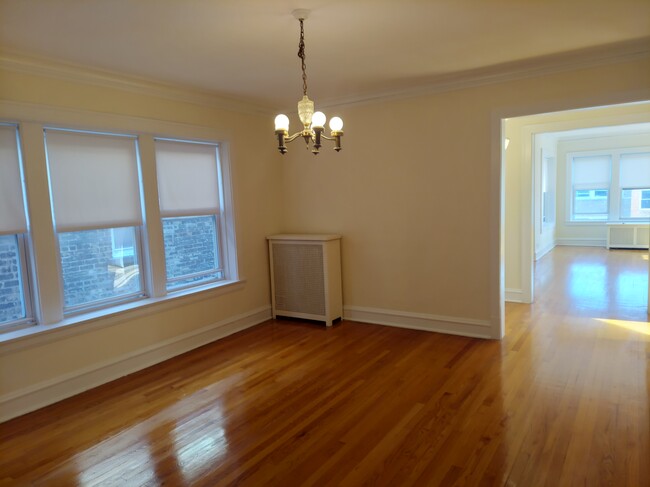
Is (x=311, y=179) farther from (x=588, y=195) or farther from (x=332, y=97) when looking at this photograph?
(x=588, y=195)

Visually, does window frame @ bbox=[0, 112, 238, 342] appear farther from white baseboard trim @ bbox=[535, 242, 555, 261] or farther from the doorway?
white baseboard trim @ bbox=[535, 242, 555, 261]

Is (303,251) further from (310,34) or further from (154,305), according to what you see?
(310,34)

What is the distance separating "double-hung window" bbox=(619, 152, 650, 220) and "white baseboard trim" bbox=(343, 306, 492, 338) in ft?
26.4

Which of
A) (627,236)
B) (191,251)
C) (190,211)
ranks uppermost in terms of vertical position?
(190,211)

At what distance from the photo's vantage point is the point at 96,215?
12.4 feet

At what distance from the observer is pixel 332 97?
5.01 metres

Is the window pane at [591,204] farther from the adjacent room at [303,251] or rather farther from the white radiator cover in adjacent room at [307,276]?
the white radiator cover in adjacent room at [307,276]

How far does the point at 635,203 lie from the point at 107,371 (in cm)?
1135

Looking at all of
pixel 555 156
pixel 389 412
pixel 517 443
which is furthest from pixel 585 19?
pixel 555 156

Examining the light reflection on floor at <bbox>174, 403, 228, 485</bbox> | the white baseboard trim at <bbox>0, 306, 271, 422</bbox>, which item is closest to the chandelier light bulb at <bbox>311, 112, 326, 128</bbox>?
the light reflection on floor at <bbox>174, 403, 228, 485</bbox>

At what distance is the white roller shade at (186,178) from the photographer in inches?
171

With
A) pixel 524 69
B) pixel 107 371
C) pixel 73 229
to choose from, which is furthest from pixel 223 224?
pixel 524 69

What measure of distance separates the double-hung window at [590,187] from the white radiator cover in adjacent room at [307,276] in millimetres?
8299

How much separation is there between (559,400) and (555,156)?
9.25 meters
